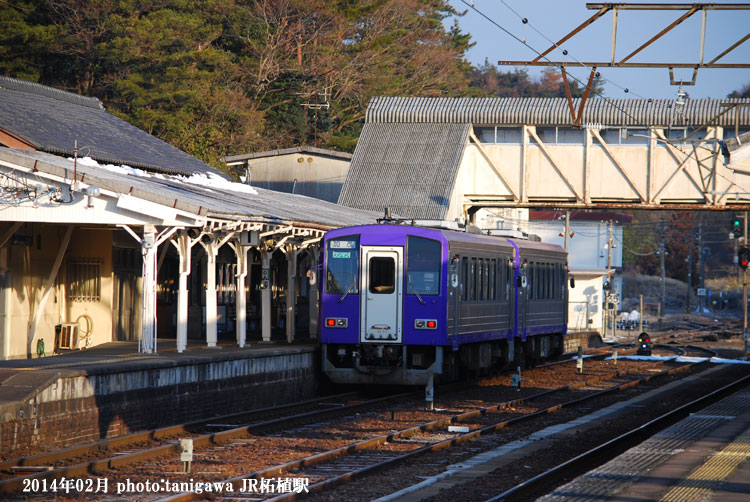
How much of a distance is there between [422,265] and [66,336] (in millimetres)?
6447

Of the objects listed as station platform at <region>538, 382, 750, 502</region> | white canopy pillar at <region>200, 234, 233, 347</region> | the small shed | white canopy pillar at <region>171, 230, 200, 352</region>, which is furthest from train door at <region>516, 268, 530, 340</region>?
the small shed

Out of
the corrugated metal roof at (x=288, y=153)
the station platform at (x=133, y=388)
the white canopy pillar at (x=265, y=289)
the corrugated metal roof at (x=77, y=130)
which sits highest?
the corrugated metal roof at (x=288, y=153)

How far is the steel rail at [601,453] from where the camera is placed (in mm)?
9875

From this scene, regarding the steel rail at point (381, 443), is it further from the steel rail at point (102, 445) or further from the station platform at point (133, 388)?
the station platform at point (133, 388)

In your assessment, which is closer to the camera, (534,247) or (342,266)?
(342,266)

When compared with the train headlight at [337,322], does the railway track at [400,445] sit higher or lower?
lower

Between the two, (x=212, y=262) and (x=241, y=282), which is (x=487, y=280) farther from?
(x=212, y=262)

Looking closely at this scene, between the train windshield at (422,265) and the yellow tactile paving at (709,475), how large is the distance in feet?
22.0

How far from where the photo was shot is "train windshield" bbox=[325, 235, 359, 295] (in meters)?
18.3

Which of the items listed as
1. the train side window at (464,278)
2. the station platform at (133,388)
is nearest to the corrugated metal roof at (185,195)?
the station platform at (133,388)

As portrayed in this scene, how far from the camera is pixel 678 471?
10367 millimetres

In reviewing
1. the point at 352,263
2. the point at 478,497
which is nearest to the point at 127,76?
the point at 352,263

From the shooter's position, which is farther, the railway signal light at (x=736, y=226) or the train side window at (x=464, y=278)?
the railway signal light at (x=736, y=226)

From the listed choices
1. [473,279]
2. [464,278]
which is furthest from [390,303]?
[473,279]
